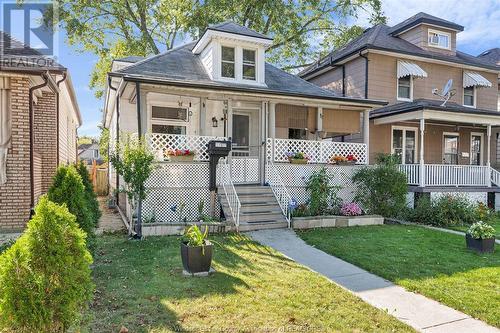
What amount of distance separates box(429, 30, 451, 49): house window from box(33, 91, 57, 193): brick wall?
17.3m

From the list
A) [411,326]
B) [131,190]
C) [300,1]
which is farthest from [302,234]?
[300,1]

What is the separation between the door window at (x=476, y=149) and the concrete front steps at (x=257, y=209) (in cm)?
1302

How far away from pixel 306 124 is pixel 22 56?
8.95m

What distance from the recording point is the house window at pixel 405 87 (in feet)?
54.0

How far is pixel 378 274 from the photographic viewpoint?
5.92m

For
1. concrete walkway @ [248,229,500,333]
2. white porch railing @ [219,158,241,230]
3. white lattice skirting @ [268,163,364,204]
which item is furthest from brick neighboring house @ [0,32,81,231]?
white lattice skirting @ [268,163,364,204]

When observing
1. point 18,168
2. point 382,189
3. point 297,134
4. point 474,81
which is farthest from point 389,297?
point 474,81

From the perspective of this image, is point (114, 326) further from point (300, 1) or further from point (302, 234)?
point (300, 1)

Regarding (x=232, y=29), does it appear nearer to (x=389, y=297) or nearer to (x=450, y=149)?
(x=389, y=297)

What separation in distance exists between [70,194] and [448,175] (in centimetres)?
1350

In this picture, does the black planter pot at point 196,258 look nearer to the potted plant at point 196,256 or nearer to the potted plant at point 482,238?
the potted plant at point 196,256

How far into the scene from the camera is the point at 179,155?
9977 mm

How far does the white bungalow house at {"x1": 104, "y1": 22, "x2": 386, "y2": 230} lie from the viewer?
9.83 metres

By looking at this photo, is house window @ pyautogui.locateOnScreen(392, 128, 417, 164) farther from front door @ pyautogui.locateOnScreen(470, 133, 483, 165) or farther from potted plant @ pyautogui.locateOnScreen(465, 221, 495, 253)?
potted plant @ pyautogui.locateOnScreen(465, 221, 495, 253)
